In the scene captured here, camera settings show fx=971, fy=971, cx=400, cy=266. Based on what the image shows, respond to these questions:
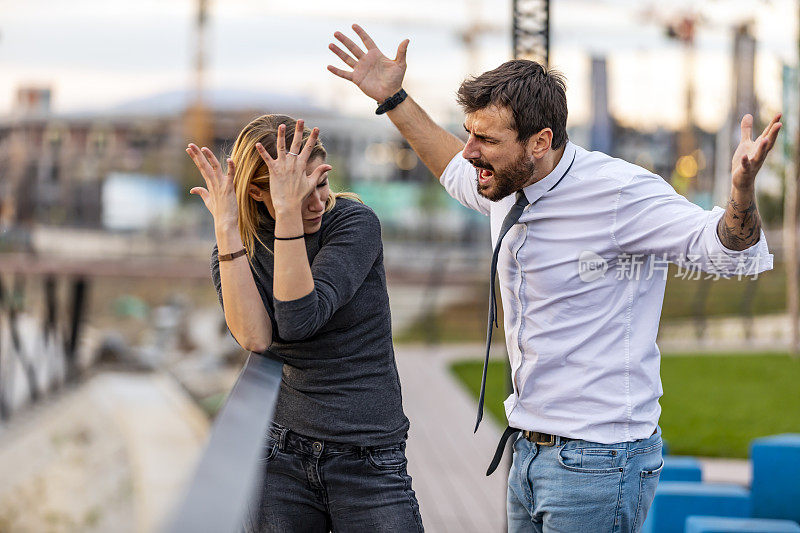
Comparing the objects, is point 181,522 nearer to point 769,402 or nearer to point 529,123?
point 529,123

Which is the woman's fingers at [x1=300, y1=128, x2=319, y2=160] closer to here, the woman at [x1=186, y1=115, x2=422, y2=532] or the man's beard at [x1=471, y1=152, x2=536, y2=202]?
the woman at [x1=186, y1=115, x2=422, y2=532]

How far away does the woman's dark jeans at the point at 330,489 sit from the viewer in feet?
6.77

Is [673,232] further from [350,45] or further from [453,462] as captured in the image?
[453,462]

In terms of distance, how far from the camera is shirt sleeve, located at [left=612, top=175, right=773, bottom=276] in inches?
77.7

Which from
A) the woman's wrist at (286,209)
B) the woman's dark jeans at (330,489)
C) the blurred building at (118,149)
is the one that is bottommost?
the woman's dark jeans at (330,489)

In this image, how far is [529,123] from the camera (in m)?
2.06

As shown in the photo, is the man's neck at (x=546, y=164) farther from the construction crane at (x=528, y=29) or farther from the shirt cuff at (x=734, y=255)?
the construction crane at (x=528, y=29)

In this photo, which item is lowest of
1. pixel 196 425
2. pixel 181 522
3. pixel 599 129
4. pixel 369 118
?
pixel 196 425

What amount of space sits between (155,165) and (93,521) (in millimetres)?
56806

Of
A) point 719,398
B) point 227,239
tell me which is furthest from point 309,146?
point 719,398

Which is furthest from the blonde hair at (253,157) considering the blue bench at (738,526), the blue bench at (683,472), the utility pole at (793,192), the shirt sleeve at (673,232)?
the utility pole at (793,192)

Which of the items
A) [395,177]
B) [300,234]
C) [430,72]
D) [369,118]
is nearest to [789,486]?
[300,234]

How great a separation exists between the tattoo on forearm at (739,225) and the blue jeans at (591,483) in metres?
0.50

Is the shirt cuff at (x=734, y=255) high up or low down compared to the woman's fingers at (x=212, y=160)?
down
